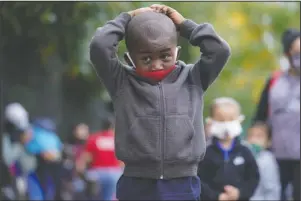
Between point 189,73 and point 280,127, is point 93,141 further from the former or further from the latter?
point 189,73

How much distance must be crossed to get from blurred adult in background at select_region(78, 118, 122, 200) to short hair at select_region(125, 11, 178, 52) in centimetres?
805

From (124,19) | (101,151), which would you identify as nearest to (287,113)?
(124,19)

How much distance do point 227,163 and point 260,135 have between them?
2431 mm

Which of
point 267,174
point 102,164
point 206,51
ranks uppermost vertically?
point 206,51

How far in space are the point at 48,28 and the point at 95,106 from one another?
8127 millimetres

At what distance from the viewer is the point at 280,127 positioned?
9.01 m

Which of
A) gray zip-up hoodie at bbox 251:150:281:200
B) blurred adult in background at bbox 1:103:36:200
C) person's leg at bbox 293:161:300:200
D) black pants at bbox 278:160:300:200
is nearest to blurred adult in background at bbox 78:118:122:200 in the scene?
blurred adult in background at bbox 1:103:36:200

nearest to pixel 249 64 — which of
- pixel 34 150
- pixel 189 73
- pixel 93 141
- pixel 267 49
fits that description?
pixel 267 49

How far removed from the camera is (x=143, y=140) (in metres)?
5.37

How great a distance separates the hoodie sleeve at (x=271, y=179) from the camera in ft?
30.6

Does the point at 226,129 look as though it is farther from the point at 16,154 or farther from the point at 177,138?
the point at 16,154

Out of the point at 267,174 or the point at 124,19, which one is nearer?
the point at 124,19

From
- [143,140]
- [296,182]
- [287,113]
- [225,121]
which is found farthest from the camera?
[287,113]

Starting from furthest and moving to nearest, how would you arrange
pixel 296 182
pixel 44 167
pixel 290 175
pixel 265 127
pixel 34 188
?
pixel 44 167 < pixel 34 188 < pixel 265 127 < pixel 290 175 < pixel 296 182
